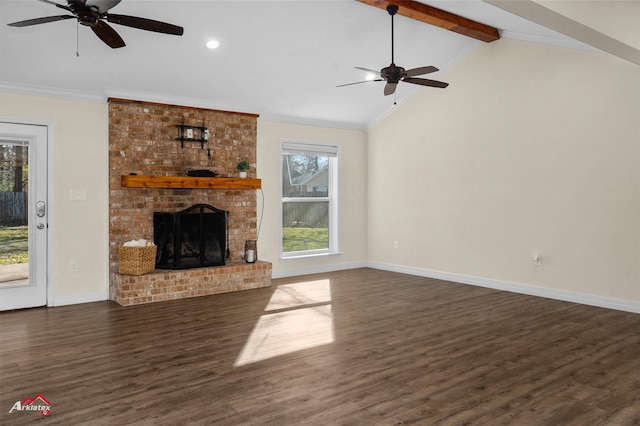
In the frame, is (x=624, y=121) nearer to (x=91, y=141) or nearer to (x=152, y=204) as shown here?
(x=152, y=204)

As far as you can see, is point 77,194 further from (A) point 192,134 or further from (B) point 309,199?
(B) point 309,199

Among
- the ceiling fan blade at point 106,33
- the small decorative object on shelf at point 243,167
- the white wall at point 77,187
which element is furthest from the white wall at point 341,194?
the ceiling fan blade at point 106,33

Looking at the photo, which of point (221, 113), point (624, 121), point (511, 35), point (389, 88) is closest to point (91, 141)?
point (221, 113)

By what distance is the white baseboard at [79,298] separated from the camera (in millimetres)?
5180

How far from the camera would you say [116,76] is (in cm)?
512

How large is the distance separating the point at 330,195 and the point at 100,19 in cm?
493

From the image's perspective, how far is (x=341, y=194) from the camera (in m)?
7.66

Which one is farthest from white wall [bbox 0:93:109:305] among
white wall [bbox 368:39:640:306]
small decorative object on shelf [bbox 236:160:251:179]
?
Result: white wall [bbox 368:39:640:306]

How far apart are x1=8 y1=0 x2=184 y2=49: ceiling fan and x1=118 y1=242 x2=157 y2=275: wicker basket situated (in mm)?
2414

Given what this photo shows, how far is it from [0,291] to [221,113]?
10.7 feet

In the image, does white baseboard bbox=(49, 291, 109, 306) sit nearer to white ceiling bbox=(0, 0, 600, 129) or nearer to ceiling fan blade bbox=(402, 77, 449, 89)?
white ceiling bbox=(0, 0, 600, 129)

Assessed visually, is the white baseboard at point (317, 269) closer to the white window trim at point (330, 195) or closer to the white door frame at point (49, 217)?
the white window trim at point (330, 195)

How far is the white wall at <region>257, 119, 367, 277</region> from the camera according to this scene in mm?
6820

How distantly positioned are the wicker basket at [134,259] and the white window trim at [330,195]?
7.15 ft
